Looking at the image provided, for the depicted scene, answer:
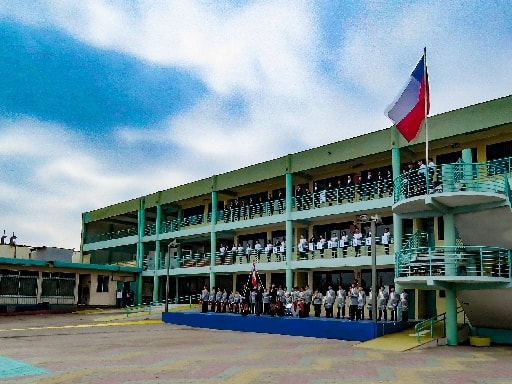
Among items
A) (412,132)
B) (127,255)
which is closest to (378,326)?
(412,132)

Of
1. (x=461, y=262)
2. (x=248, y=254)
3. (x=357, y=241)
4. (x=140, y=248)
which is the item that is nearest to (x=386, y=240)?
(x=357, y=241)

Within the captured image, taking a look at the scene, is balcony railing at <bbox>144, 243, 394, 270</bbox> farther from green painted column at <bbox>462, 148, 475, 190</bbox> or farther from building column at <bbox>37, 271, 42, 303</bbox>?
green painted column at <bbox>462, 148, 475, 190</bbox>

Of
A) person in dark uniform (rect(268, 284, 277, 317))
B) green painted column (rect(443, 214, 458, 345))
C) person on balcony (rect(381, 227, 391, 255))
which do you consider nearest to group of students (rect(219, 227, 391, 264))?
person on balcony (rect(381, 227, 391, 255))

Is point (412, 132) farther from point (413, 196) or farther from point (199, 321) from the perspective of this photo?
point (199, 321)

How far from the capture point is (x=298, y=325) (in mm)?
20969

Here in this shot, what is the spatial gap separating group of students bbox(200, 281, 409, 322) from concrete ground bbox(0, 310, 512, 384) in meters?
2.39

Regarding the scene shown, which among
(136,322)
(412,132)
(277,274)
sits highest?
(412,132)

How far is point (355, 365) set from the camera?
1302cm

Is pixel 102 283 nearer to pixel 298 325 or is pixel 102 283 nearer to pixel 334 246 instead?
pixel 334 246

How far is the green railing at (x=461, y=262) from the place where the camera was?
15993 millimetres

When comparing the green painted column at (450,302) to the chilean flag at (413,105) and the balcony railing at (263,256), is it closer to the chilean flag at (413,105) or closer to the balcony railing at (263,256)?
the chilean flag at (413,105)

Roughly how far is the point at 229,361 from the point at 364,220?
672 cm

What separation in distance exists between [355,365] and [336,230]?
15.8 meters

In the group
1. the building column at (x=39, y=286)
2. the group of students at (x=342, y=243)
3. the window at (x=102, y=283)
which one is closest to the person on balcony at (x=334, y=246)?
the group of students at (x=342, y=243)
